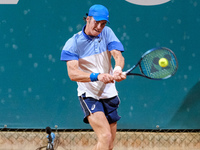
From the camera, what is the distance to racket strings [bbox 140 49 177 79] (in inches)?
167

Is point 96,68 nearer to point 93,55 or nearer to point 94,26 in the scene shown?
point 93,55

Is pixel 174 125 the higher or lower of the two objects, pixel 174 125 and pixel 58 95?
the lower

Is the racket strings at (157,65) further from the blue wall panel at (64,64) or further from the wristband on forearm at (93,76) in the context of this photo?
the blue wall panel at (64,64)

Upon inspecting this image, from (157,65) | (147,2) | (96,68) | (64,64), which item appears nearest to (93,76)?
(96,68)

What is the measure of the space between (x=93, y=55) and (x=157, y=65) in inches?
26.6

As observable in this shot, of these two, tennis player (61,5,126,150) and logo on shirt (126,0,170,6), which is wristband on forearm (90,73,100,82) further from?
logo on shirt (126,0,170,6)

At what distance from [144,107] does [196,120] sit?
72cm

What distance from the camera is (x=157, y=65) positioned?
14.0 feet

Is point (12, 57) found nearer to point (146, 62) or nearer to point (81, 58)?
point (81, 58)

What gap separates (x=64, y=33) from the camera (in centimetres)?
550

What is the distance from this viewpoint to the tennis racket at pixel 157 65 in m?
4.23

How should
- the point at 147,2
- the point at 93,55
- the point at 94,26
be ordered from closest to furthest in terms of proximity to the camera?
the point at 94,26
the point at 93,55
the point at 147,2

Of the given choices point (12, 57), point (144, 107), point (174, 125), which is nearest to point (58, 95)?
point (12, 57)

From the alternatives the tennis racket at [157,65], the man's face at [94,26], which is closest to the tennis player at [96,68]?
the man's face at [94,26]
